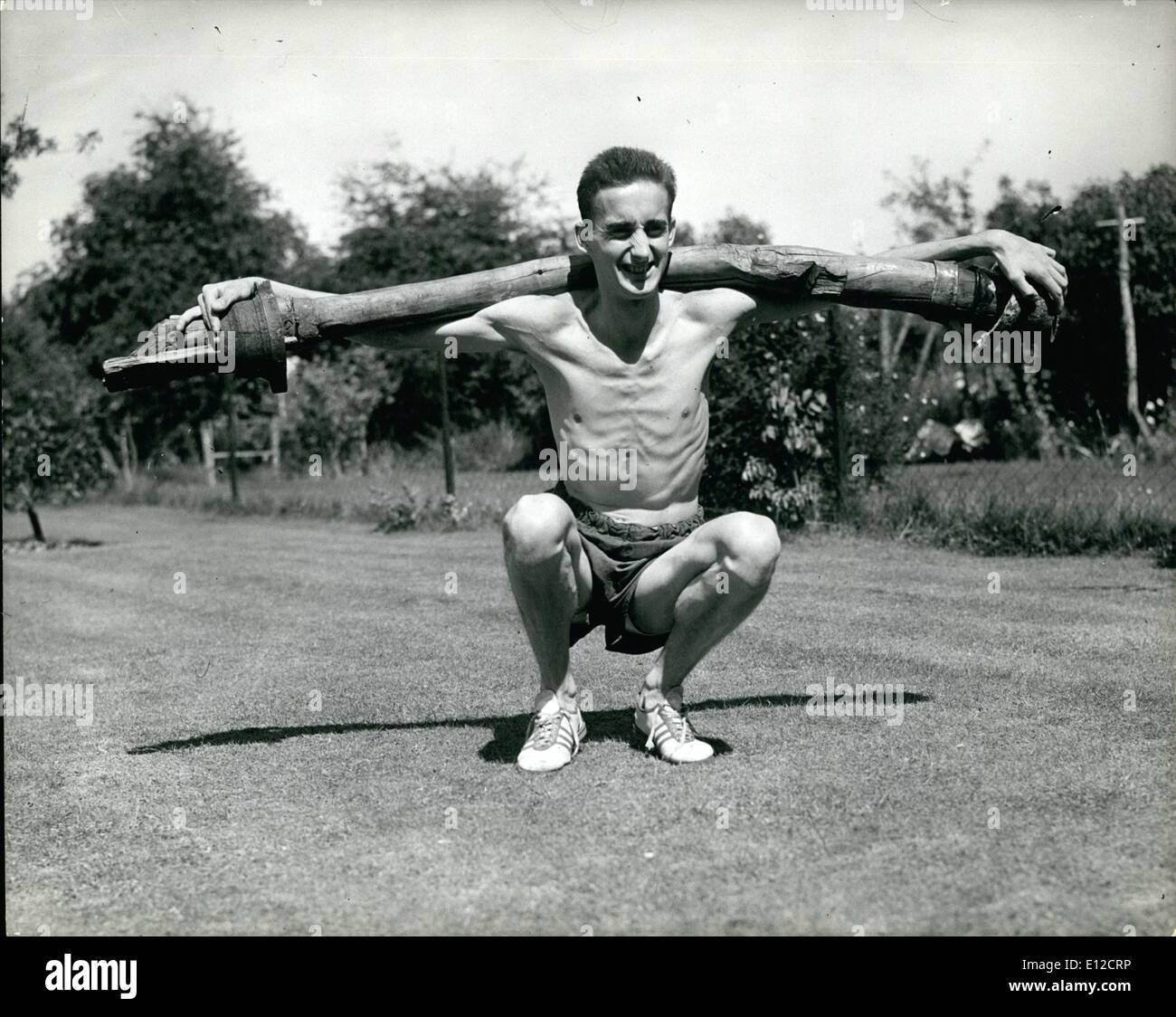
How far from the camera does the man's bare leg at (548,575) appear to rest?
12.8ft

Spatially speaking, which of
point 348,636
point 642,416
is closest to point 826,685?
point 642,416

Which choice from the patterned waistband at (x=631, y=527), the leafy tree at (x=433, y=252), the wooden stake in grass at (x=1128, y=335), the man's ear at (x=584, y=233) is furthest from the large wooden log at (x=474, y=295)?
the leafy tree at (x=433, y=252)

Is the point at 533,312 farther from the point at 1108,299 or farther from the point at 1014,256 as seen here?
the point at 1108,299

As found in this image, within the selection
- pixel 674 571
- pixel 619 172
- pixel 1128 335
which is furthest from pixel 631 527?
pixel 1128 335

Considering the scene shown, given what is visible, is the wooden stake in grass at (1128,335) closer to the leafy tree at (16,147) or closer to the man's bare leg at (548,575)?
the leafy tree at (16,147)

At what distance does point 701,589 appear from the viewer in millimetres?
4094

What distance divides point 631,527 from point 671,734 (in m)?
0.66

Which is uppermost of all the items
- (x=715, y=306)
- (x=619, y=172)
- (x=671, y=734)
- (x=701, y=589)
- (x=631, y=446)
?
(x=619, y=172)

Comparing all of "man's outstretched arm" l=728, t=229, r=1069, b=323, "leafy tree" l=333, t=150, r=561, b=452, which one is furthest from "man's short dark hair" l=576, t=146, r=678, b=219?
"leafy tree" l=333, t=150, r=561, b=452

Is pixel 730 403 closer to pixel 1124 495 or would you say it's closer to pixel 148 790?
pixel 1124 495
